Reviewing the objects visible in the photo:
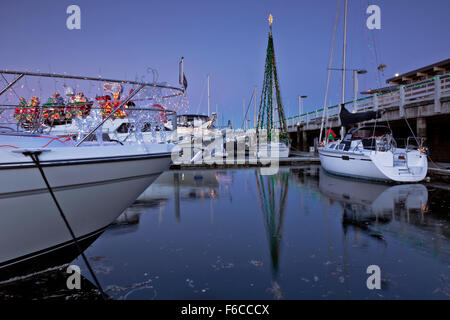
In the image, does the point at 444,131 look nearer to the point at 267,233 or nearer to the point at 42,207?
the point at 267,233

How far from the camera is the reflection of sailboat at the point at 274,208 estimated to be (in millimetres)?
3694

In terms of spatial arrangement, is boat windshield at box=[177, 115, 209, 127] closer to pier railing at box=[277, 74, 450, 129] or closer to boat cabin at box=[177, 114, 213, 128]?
boat cabin at box=[177, 114, 213, 128]

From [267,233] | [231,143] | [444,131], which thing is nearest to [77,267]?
[267,233]

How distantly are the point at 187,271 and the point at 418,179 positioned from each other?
8.70 m

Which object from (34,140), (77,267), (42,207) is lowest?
(77,267)

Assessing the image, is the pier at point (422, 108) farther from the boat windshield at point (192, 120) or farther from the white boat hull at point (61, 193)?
the white boat hull at point (61, 193)

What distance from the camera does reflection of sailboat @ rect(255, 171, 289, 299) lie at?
369 cm

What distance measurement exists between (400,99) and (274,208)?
1167 cm

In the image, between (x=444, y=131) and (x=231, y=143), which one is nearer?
(x=444, y=131)

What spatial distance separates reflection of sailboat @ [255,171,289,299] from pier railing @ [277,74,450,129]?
7.19m

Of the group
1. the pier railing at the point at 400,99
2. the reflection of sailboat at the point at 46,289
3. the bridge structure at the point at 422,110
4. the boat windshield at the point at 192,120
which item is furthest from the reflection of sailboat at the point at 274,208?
the boat windshield at the point at 192,120

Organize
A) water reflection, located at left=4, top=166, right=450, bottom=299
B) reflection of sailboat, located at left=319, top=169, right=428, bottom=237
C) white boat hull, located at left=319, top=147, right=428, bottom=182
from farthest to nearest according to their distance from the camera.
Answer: white boat hull, located at left=319, top=147, right=428, bottom=182, reflection of sailboat, located at left=319, top=169, right=428, bottom=237, water reflection, located at left=4, top=166, right=450, bottom=299

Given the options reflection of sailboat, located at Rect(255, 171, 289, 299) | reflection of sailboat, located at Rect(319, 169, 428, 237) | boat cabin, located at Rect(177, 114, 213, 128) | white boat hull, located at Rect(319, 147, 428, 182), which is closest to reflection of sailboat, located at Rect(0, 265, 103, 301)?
reflection of sailboat, located at Rect(255, 171, 289, 299)
